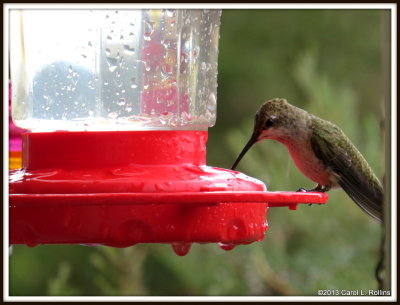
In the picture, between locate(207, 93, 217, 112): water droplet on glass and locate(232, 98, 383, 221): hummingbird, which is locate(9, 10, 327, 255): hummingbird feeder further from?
locate(232, 98, 383, 221): hummingbird

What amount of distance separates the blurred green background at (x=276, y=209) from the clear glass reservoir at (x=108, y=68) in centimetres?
178

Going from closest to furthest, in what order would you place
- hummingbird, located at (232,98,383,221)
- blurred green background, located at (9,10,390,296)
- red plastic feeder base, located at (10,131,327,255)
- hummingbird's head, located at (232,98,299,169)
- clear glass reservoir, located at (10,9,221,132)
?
red plastic feeder base, located at (10,131,327,255) → clear glass reservoir, located at (10,9,221,132) → hummingbird's head, located at (232,98,299,169) → hummingbird, located at (232,98,383,221) → blurred green background, located at (9,10,390,296)

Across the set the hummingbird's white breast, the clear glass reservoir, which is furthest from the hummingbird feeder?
the hummingbird's white breast

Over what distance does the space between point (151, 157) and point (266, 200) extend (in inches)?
15.1

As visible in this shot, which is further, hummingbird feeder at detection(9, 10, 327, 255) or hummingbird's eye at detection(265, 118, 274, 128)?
hummingbird's eye at detection(265, 118, 274, 128)

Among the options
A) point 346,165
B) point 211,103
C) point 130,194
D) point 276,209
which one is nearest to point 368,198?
point 346,165

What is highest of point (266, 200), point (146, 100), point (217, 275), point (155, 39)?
point (155, 39)

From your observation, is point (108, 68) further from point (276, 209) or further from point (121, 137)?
point (276, 209)

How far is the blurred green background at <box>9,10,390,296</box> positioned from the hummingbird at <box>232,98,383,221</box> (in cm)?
46

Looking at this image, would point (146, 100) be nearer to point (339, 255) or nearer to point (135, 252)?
point (135, 252)

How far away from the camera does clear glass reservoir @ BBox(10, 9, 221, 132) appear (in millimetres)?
2260

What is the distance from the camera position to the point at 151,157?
214 cm

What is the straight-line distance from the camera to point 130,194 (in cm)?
182

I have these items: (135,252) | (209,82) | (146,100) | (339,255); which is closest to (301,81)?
(339,255)
